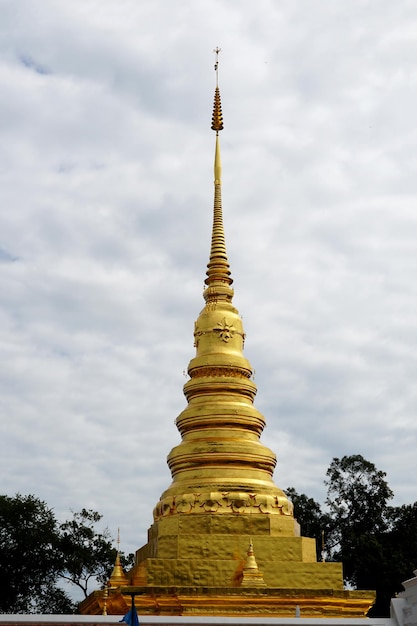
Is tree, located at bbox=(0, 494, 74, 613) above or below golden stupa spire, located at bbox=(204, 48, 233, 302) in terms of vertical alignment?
below

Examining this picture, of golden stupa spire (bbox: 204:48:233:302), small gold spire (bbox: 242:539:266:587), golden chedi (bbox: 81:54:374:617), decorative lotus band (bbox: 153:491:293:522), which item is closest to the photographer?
golden chedi (bbox: 81:54:374:617)

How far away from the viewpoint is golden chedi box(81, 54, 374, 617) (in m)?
25.6

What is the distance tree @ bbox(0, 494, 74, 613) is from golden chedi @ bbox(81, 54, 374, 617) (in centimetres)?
1052

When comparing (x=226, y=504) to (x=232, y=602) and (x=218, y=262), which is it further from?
(x=218, y=262)

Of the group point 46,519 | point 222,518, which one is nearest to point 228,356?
point 222,518

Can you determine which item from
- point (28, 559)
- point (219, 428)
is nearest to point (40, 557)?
point (28, 559)

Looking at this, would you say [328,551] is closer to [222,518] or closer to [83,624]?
[222,518]

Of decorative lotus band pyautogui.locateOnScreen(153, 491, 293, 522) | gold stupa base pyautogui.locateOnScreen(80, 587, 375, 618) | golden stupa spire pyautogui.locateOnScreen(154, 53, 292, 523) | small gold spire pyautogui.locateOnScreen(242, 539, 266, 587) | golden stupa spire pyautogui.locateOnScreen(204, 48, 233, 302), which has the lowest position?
gold stupa base pyautogui.locateOnScreen(80, 587, 375, 618)

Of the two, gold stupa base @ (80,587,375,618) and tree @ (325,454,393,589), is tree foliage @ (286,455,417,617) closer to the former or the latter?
tree @ (325,454,393,589)

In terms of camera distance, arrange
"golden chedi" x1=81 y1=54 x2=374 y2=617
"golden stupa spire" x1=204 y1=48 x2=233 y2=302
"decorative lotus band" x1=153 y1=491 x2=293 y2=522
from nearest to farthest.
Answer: "golden chedi" x1=81 y1=54 x2=374 y2=617 → "decorative lotus band" x1=153 y1=491 x2=293 y2=522 → "golden stupa spire" x1=204 y1=48 x2=233 y2=302

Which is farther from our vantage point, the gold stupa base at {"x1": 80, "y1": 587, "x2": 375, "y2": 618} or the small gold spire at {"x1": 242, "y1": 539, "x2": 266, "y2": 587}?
the small gold spire at {"x1": 242, "y1": 539, "x2": 266, "y2": 587}

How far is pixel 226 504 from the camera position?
28422 mm

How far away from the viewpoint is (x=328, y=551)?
43.3m

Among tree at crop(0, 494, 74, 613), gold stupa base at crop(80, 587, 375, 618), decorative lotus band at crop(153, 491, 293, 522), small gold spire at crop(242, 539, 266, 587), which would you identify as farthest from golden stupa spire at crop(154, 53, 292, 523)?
tree at crop(0, 494, 74, 613)
